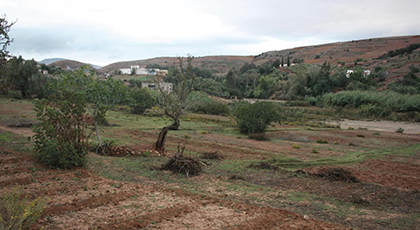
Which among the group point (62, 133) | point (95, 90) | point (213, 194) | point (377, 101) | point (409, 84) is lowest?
point (377, 101)

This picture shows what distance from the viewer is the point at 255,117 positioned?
24922 mm

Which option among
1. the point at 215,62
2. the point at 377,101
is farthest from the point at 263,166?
the point at 215,62

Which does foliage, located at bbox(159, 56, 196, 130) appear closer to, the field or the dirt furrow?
the field

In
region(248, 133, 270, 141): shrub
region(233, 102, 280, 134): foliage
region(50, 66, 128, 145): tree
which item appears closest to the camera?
region(50, 66, 128, 145): tree

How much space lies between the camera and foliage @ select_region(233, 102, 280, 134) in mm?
24458

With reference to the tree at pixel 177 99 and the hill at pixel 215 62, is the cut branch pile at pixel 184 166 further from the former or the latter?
the hill at pixel 215 62

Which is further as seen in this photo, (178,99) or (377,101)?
(377,101)

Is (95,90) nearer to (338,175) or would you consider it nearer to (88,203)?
(88,203)

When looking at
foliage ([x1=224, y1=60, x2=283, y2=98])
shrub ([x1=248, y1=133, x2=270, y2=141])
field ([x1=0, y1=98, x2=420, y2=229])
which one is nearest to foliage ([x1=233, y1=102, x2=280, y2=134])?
shrub ([x1=248, y1=133, x2=270, y2=141])

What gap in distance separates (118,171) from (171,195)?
3.08 meters

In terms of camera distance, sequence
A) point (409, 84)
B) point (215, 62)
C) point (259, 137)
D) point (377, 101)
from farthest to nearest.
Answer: point (215, 62)
point (409, 84)
point (377, 101)
point (259, 137)

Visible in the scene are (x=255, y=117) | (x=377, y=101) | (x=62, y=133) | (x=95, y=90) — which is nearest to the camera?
(x=62, y=133)

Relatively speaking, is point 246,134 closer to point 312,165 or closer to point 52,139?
point 312,165

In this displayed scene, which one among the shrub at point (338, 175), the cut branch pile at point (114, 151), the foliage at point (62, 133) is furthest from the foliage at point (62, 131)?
the shrub at point (338, 175)
